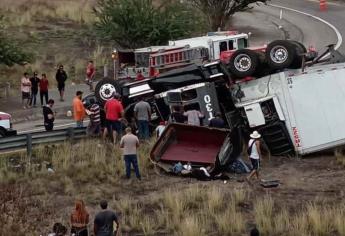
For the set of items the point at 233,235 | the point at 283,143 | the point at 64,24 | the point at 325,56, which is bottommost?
the point at 233,235

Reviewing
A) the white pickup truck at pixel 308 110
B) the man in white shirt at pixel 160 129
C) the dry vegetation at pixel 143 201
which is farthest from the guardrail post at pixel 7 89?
the white pickup truck at pixel 308 110

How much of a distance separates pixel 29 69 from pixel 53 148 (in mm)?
13530

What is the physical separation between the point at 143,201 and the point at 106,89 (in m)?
6.35

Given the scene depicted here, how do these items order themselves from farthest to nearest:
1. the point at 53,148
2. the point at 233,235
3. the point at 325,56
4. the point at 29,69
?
the point at 29,69, the point at 325,56, the point at 53,148, the point at 233,235

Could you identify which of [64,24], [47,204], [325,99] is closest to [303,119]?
[325,99]

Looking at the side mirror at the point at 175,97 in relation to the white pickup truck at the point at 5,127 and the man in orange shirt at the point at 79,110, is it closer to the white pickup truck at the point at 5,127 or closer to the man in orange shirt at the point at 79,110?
the man in orange shirt at the point at 79,110

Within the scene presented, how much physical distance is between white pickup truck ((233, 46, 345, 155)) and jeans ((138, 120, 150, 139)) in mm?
2980

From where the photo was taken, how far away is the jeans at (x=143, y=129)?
21.1m

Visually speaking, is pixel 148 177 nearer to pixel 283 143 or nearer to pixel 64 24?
pixel 283 143

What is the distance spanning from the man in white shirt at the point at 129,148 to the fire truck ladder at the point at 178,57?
21.7 ft

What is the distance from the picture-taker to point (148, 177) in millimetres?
18750

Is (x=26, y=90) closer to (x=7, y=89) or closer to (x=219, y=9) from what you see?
(x=7, y=89)

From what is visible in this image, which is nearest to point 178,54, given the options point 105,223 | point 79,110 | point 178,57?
point 178,57

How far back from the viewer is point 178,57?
81.4 ft
